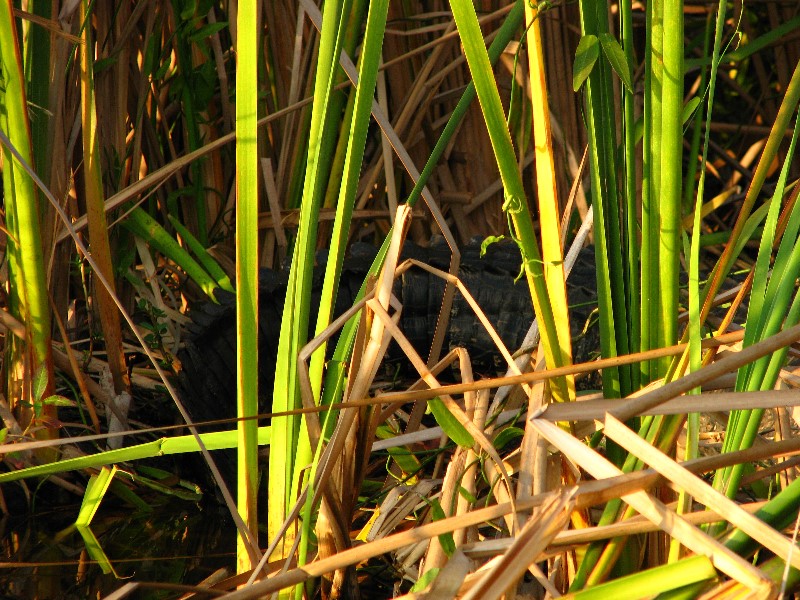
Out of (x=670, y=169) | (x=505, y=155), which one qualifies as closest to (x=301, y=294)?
(x=505, y=155)

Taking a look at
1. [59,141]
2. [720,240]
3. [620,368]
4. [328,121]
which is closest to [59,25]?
[59,141]

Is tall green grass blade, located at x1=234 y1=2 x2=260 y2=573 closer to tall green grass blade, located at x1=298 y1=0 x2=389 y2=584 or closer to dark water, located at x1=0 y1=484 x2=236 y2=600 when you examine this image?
tall green grass blade, located at x1=298 y1=0 x2=389 y2=584

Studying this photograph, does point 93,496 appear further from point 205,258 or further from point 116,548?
point 205,258

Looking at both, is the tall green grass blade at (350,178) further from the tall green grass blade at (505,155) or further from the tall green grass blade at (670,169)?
the tall green grass blade at (670,169)

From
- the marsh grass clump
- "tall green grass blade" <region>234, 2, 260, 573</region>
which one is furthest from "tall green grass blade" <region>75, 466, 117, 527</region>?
"tall green grass blade" <region>234, 2, 260, 573</region>

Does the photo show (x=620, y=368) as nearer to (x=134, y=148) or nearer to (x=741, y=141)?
(x=134, y=148)

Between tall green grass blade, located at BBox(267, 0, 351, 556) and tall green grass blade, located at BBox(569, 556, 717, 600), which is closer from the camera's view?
tall green grass blade, located at BBox(569, 556, 717, 600)

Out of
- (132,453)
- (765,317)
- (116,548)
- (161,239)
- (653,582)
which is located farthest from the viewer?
(161,239)

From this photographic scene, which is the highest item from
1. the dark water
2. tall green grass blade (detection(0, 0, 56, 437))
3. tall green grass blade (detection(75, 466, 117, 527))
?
tall green grass blade (detection(0, 0, 56, 437))

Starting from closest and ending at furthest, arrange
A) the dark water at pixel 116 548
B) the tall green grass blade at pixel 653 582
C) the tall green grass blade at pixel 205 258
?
1. the tall green grass blade at pixel 653 582
2. the dark water at pixel 116 548
3. the tall green grass blade at pixel 205 258

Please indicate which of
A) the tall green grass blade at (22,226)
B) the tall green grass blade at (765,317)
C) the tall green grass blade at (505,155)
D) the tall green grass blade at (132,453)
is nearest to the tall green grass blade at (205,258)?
the tall green grass blade at (22,226)

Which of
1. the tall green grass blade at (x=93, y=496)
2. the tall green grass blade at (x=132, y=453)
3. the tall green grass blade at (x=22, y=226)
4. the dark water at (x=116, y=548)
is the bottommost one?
the dark water at (x=116, y=548)

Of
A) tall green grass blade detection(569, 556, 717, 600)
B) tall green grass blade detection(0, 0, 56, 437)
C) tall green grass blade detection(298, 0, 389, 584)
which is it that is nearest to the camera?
tall green grass blade detection(569, 556, 717, 600)

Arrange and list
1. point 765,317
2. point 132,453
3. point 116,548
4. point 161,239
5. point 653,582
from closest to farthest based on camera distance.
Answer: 1. point 653,582
2. point 765,317
3. point 132,453
4. point 116,548
5. point 161,239
